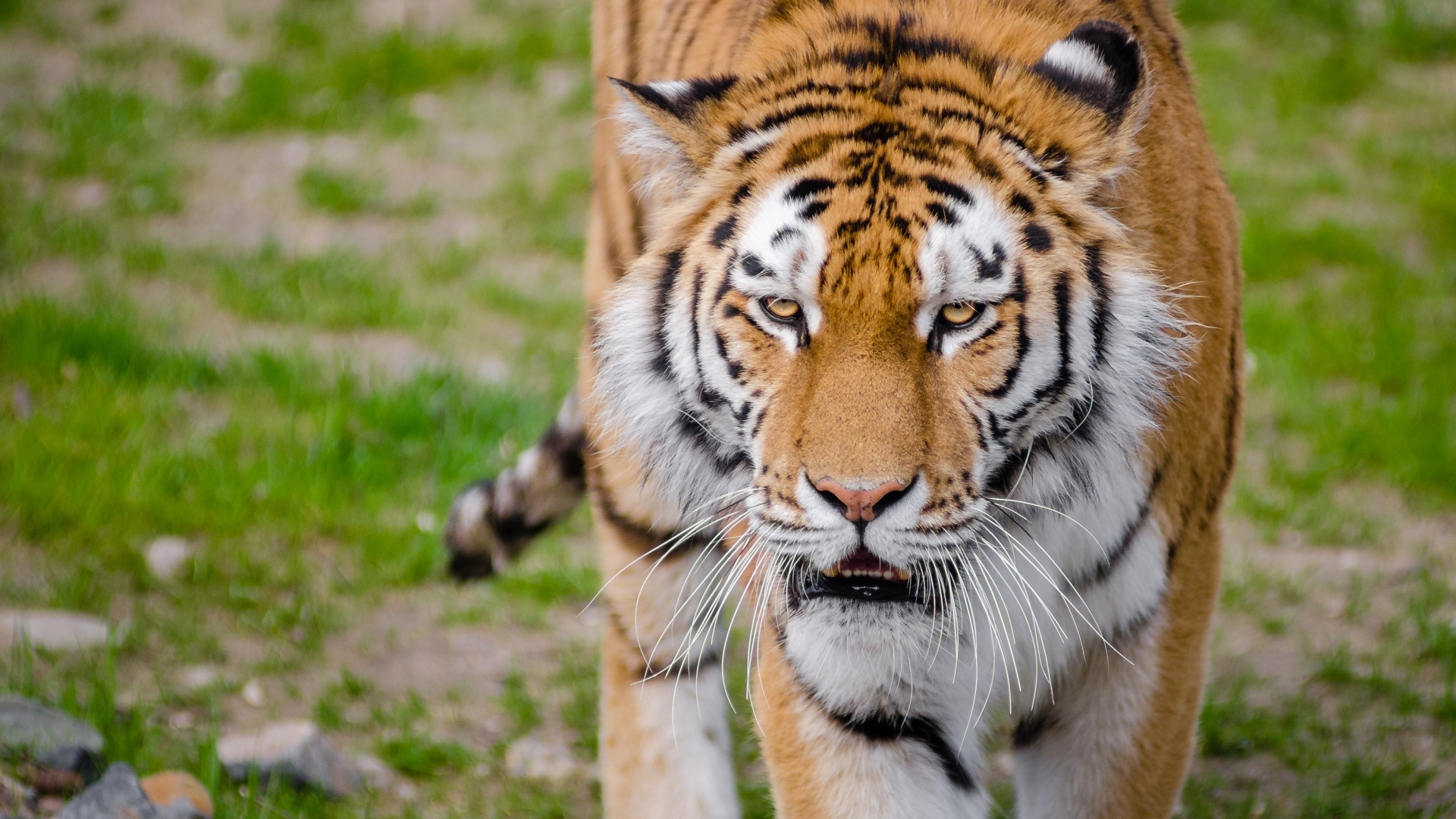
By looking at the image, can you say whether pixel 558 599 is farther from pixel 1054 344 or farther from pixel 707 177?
pixel 1054 344

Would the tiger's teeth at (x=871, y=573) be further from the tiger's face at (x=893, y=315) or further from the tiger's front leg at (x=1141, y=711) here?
the tiger's front leg at (x=1141, y=711)

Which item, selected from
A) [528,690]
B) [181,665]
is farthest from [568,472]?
[181,665]

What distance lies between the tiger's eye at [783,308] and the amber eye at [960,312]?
0.63ft

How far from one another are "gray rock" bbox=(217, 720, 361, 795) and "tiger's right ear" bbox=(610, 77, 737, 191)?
1.35m

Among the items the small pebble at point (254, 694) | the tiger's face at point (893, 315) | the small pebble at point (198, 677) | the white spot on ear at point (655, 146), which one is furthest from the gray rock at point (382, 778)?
the white spot on ear at point (655, 146)

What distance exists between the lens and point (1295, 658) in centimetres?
314

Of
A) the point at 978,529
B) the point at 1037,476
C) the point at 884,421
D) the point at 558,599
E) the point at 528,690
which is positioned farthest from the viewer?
the point at 558,599

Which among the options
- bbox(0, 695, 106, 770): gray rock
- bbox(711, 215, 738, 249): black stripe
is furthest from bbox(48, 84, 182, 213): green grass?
bbox(711, 215, 738, 249): black stripe

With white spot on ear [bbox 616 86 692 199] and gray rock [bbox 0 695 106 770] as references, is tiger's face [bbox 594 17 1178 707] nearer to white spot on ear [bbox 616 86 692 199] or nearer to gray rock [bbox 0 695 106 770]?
white spot on ear [bbox 616 86 692 199]

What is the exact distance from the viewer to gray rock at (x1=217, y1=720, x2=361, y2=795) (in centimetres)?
249

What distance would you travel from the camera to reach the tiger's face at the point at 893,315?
1651 mm

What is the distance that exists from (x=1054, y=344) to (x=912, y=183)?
Result: 287 millimetres

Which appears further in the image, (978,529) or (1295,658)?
(1295,658)

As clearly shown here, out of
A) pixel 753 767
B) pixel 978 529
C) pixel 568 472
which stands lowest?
pixel 753 767
